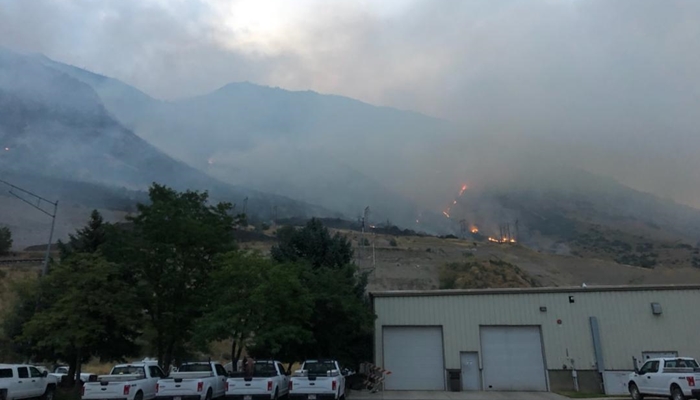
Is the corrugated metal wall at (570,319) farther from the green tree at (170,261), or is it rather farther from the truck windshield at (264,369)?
the green tree at (170,261)

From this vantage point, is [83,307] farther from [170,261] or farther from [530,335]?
[530,335]

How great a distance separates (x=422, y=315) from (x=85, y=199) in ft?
535

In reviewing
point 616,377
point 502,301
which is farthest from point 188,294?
point 616,377

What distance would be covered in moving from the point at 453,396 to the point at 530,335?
23.5ft

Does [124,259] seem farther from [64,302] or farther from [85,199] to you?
[85,199]

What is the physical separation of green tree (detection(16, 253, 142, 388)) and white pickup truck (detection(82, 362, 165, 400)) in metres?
4.13

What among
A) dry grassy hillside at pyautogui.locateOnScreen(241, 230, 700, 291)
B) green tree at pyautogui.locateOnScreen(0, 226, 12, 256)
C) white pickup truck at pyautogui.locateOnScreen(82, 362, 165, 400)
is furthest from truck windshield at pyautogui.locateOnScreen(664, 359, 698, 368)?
green tree at pyautogui.locateOnScreen(0, 226, 12, 256)

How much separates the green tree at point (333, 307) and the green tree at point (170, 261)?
576 cm

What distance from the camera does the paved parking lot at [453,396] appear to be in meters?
24.6

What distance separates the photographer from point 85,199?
165000 millimetres

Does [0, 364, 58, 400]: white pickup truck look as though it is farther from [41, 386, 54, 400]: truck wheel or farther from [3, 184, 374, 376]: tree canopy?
[3, 184, 374, 376]: tree canopy

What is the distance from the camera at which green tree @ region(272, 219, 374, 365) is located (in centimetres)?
2741

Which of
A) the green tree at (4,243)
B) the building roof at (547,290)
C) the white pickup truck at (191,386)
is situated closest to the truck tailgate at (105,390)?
the white pickup truck at (191,386)

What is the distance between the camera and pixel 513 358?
29.5 meters
